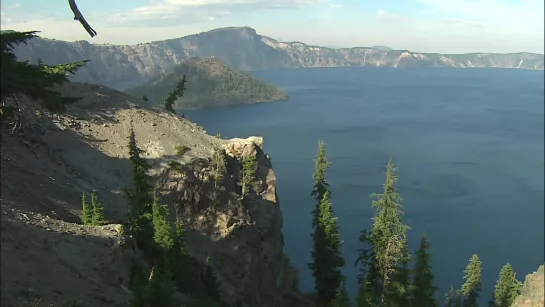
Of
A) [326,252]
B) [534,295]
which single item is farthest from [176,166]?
[534,295]

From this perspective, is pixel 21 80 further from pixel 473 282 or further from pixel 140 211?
pixel 473 282

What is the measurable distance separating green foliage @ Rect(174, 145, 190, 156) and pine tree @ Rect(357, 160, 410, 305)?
17.6 m

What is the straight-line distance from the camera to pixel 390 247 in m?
33.5

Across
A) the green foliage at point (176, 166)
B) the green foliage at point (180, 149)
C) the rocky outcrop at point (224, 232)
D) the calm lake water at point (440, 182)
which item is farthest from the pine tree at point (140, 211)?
the calm lake water at point (440, 182)

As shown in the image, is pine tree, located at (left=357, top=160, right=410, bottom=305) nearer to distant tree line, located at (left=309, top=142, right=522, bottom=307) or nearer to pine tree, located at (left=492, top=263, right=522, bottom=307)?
distant tree line, located at (left=309, top=142, right=522, bottom=307)

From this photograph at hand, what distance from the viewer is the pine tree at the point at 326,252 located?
41.8 meters

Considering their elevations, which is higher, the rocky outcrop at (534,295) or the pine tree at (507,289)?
the rocky outcrop at (534,295)

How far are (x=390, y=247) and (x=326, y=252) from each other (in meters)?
10.0

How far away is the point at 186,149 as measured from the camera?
133 ft

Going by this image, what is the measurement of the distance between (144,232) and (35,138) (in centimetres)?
1426

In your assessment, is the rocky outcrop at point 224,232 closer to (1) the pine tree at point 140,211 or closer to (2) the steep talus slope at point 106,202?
(2) the steep talus slope at point 106,202

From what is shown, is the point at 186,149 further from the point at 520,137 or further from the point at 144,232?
the point at 520,137

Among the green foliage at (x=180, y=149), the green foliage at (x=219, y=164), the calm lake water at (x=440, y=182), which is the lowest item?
the calm lake water at (x=440, y=182)

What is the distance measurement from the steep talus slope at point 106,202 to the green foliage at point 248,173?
0.87 metres
